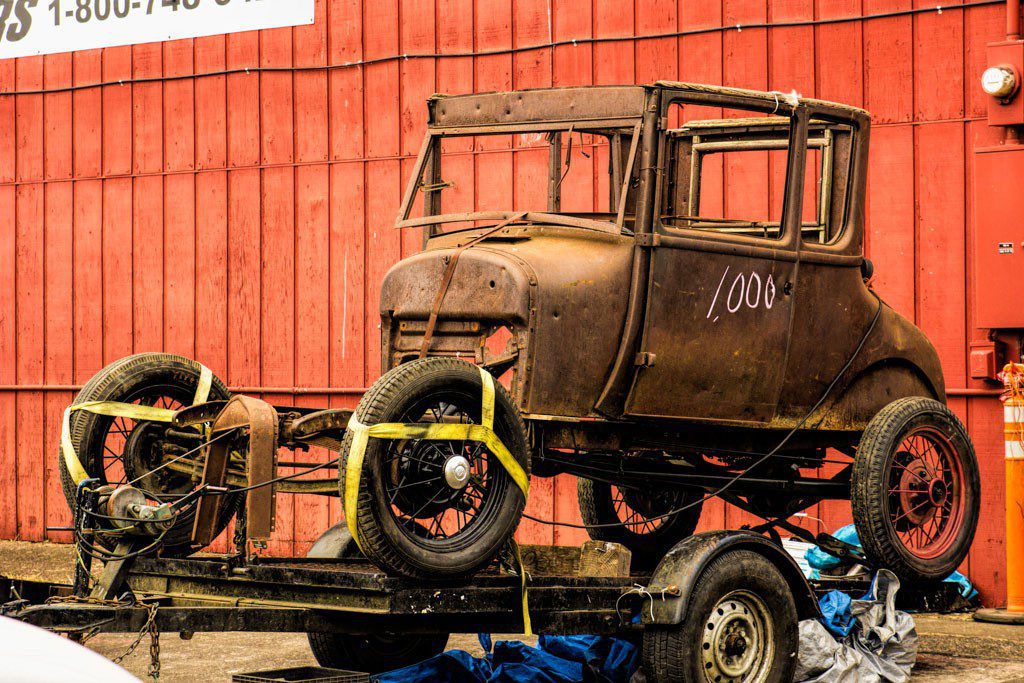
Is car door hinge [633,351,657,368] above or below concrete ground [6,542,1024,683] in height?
above

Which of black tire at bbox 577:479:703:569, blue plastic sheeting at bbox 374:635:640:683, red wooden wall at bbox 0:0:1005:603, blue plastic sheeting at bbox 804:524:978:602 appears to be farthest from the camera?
red wooden wall at bbox 0:0:1005:603

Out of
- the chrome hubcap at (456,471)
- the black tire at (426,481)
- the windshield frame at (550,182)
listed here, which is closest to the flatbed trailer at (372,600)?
the black tire at (426,481)

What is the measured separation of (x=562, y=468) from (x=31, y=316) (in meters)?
7.24

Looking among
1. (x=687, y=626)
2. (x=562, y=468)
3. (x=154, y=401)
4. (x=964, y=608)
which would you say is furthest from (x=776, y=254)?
(x=964, y=608)

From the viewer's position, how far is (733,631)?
6.02 meters

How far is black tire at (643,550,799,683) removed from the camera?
5.77 metres

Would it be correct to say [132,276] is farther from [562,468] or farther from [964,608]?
[964,608]

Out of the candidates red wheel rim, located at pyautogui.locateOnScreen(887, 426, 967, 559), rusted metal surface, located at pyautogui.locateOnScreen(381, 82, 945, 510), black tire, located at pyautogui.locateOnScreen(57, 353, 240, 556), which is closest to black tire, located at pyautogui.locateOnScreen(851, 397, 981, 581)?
red wheel rim, located at pyautogui.locateOnScreen(887, 426, 967, 559)

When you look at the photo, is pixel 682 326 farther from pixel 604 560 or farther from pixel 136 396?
pixel 136 396

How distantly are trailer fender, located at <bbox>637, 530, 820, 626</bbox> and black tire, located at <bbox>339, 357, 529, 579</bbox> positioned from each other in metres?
0.76

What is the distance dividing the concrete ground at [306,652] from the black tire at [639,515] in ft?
3.21

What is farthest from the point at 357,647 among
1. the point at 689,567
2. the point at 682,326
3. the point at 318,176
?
the point at 318,176

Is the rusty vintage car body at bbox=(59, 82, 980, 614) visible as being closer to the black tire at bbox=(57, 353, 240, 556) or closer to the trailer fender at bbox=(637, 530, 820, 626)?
the black tire at bbox=(57, 353, 240, 556)

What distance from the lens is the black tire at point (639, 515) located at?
7906mm
